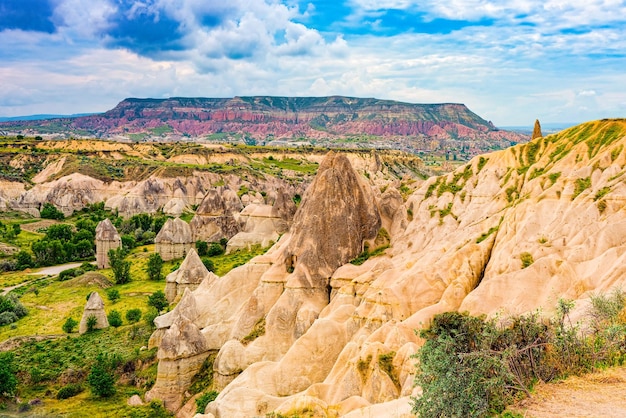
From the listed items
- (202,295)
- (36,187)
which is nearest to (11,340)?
(202,295)

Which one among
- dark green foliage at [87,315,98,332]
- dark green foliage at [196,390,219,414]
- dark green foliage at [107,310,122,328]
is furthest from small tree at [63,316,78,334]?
dark green foliage at [196,390,219,414]

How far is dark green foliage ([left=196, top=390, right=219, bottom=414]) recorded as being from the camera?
90.9 ft

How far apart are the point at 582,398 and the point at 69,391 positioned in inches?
1240

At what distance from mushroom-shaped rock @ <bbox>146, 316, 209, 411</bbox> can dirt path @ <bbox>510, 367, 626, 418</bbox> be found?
2183 centimetres

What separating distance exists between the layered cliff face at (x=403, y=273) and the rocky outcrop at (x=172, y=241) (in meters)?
32.8

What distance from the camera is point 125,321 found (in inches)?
1925

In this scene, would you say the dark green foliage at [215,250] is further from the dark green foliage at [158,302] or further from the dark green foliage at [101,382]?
the dark green foliage at [101,382]

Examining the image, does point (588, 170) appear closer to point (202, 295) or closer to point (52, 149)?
point (202, 295)

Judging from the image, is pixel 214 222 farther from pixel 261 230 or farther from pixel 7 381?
pixel 7 381

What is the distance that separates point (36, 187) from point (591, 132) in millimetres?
112086

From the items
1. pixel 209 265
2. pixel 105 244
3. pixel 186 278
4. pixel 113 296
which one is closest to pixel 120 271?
pixel 113 296

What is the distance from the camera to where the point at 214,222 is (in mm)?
78438

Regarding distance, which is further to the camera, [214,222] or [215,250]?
[214,222]

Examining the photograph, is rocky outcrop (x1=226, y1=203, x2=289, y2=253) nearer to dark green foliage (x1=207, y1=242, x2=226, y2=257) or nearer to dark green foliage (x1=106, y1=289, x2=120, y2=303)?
dark green foliage (x1=207, y1=242, x2=226, y2=257)
